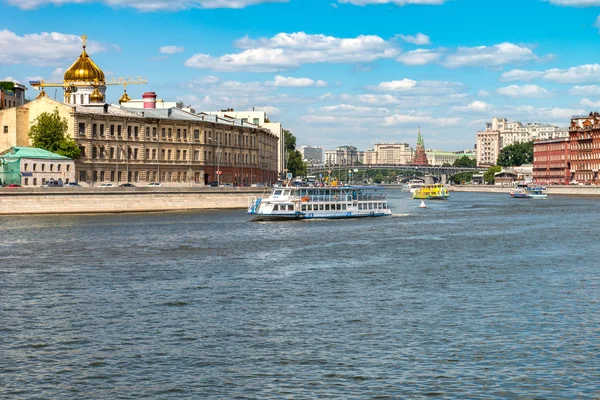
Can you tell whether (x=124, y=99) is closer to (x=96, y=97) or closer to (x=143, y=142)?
(x=96, y=97)

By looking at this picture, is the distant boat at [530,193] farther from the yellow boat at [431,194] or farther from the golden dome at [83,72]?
the golden dome at [83,72]

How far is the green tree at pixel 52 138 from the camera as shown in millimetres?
101500

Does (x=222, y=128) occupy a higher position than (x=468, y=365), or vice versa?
(x=222, y=128)

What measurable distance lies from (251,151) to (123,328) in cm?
11234

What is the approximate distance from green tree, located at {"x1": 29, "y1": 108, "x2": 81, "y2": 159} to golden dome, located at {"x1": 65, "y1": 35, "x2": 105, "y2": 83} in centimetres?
3110

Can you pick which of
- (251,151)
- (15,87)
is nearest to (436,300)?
(251,151)

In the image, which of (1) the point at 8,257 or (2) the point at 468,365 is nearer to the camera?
(2) the point at 468,365

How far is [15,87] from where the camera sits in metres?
156

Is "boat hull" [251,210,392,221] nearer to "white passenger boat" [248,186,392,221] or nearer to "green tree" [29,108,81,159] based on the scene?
"white passenger boat" [248,186,392,221]

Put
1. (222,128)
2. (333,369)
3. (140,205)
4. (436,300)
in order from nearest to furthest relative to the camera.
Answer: (333,369), (436,300), (140,205), (222,128)

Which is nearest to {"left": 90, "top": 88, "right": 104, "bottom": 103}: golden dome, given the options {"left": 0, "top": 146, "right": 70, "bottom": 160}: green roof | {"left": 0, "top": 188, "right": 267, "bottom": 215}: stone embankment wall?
{"left": 0, "top": 146, "right": 70, "bottom": 160}: green roof

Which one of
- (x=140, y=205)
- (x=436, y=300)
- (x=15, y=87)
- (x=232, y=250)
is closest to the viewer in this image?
(x=436, y=300)

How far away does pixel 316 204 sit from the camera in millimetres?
85188

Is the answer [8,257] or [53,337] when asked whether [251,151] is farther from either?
[53,337]
